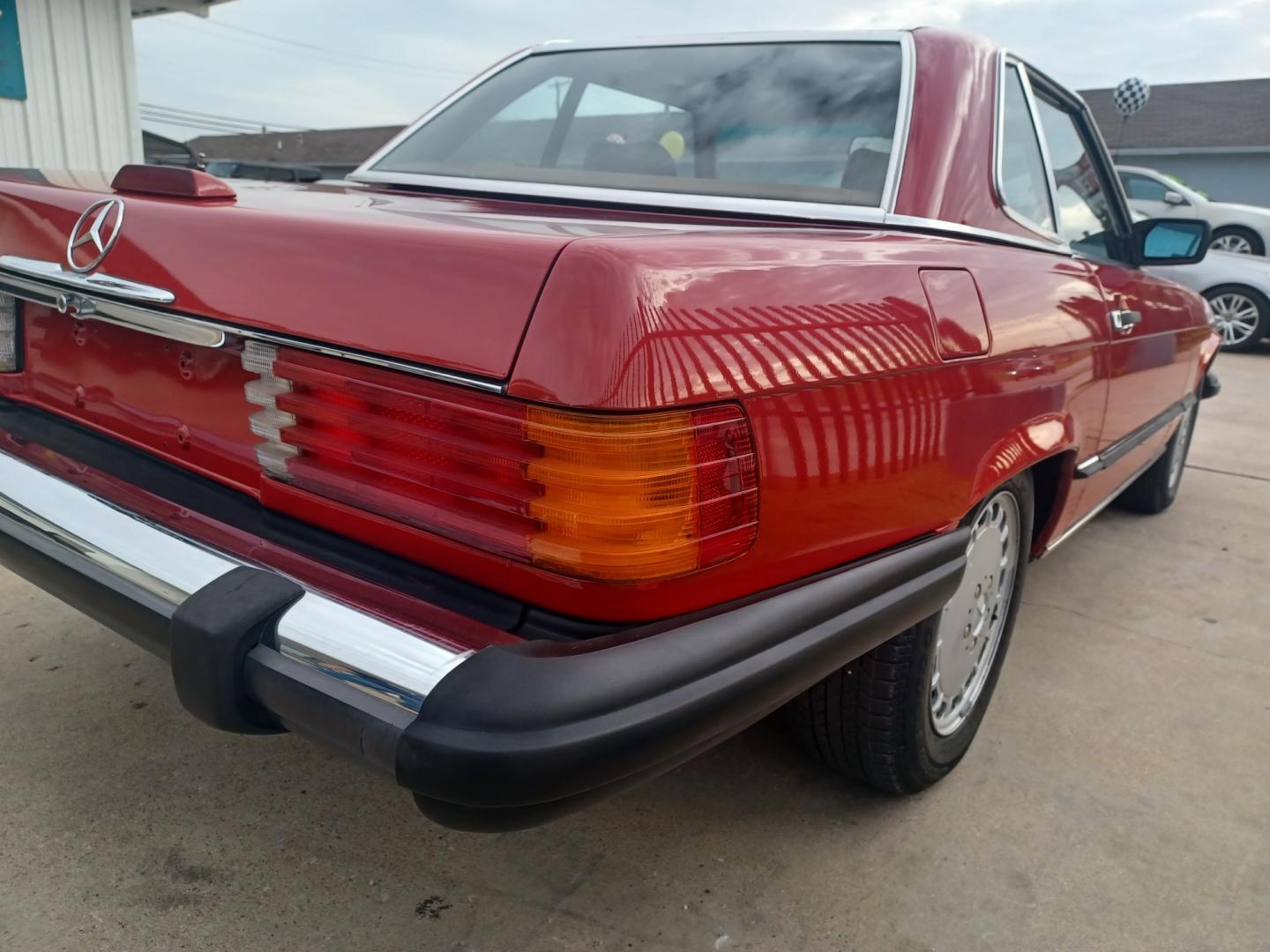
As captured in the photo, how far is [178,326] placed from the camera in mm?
1589

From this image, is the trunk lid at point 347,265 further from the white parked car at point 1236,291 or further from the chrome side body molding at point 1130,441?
the white parked car at point 1236,291

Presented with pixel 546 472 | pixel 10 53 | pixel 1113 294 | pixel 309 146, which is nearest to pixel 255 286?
pixel 546 472

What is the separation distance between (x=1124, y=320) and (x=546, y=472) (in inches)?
81.6

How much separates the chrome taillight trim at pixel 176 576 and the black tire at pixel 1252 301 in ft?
34.8

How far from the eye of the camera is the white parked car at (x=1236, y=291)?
388 inches

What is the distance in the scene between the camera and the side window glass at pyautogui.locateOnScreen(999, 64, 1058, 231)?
2268 mm

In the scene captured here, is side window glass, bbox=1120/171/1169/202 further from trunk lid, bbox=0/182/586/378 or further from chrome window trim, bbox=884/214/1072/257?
trunk lid, bbox=0/182/586/378

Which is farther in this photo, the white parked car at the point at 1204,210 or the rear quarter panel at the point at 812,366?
the white parked car at the point at 1204,210

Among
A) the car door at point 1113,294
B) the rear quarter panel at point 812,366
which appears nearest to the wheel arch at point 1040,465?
the rear quarter panel at point 812,366

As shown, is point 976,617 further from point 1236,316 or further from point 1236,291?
point 1236,316

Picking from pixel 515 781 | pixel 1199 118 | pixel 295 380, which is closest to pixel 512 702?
pixel 515 781

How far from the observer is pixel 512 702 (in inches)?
44.7

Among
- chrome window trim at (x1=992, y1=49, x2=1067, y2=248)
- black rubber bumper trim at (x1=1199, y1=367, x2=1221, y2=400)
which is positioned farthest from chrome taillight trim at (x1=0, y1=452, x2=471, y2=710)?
black rubber bumper trim at (x1=1199, y1=367, x2=1221, y2=400)

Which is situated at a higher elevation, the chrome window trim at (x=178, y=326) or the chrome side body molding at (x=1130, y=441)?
the chrome window trim at (x=178, y=326)
